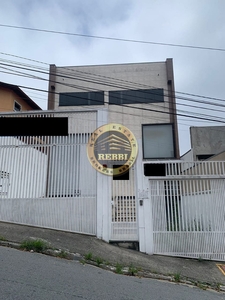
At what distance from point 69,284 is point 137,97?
46.4 ft

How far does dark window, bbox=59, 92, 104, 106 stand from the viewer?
1641 centimetres

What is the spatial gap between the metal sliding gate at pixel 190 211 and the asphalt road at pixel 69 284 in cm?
175

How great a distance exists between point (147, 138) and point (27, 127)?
9.87 m

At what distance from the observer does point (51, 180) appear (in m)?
6.57

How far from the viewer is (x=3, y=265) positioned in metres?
3.85

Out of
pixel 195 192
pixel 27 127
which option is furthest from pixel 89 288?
pixel 27 127

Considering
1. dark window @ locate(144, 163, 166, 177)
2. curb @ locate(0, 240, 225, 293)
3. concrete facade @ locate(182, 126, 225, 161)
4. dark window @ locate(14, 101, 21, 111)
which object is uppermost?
dark window @ locate(14, 101, 21, 111)

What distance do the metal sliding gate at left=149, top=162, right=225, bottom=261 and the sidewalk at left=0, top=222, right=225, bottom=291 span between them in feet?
0.99

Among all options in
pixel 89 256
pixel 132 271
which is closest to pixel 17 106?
pixel 89 256

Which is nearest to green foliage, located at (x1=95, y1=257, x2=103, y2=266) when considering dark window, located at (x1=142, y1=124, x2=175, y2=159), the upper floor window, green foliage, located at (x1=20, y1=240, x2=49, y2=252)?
green foliage, located at (x1=20, y1=240, x2=49, y2=252)

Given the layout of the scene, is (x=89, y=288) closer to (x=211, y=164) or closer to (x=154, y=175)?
(x=154, y=175)

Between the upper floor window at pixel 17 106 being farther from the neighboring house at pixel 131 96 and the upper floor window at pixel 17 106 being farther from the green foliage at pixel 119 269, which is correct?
the green foliage at pixel 119 269

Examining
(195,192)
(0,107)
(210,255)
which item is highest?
(0,107)

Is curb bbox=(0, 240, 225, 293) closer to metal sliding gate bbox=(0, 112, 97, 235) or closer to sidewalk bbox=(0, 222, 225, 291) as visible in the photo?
sidewalk bbox=(0, 222, 225, 291)
